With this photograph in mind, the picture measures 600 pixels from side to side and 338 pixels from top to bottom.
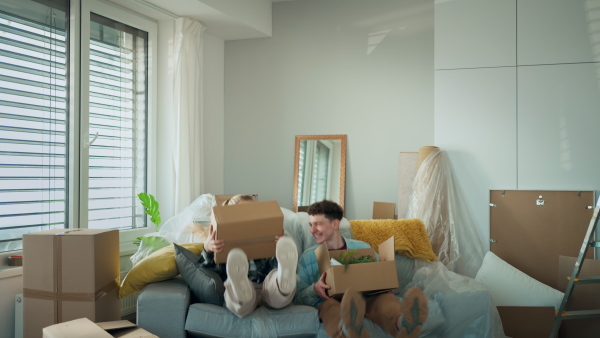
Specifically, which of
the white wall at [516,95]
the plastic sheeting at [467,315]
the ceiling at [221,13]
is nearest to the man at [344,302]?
the plastic sheeting at [467,315]

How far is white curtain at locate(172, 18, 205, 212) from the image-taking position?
4.85 m

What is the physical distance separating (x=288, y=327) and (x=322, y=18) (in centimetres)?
350

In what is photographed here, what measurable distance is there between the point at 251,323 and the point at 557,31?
3107 millimetres

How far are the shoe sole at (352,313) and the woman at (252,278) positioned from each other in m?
0.34

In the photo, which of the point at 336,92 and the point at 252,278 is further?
the point at 336,92

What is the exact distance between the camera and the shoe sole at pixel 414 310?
260cm

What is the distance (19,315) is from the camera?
3.36 meters

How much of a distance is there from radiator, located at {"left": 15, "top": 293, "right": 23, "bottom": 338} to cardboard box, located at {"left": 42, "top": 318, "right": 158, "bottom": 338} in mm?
957

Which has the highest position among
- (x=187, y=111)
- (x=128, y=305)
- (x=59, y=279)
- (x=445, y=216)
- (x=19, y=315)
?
(x=187, y=111)

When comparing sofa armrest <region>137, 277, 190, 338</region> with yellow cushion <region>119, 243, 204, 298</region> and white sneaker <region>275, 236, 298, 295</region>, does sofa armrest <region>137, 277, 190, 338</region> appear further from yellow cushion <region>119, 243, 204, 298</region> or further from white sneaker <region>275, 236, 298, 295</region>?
white sneaker <region>275, 236, 298, 295</region>

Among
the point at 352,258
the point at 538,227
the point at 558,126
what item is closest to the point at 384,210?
the point at 538,227

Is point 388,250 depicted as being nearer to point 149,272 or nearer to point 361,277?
point 361,277

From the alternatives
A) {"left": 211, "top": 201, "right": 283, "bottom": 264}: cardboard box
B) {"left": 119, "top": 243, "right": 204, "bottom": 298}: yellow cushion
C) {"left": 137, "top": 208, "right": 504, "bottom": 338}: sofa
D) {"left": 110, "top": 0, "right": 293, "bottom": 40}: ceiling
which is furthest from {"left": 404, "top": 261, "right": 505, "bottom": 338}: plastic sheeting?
{"left": 110, "top": 0, "right": 293, "bottom": 40}: ceiling

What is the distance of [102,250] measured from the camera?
A: 294 centimetres
